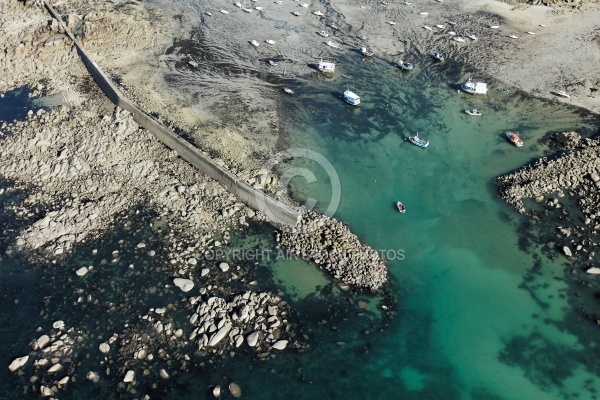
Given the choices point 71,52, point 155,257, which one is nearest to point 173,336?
point 155,257

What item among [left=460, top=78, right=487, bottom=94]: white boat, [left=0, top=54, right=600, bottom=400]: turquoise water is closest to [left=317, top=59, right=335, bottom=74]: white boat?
[left=0, top=54, right=600, bottom=400]: turquoise water

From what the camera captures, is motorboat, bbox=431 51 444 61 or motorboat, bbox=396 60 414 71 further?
motorboat, bbox=431 51 444 61

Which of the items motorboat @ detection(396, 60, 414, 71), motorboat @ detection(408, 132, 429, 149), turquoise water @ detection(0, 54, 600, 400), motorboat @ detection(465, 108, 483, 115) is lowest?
turquoise water @ detection(0, 54, 600, 400)

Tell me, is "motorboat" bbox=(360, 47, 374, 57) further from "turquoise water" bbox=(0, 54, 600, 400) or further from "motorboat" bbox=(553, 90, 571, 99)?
"motorboat" bbox=(553, 90, 571, 99)

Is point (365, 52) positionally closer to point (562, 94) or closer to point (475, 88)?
point (475, 88)

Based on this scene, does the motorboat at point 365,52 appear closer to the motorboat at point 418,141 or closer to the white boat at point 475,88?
the white boat at point 475,88

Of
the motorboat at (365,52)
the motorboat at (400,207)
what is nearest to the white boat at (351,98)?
the motorboat at (365,52)
